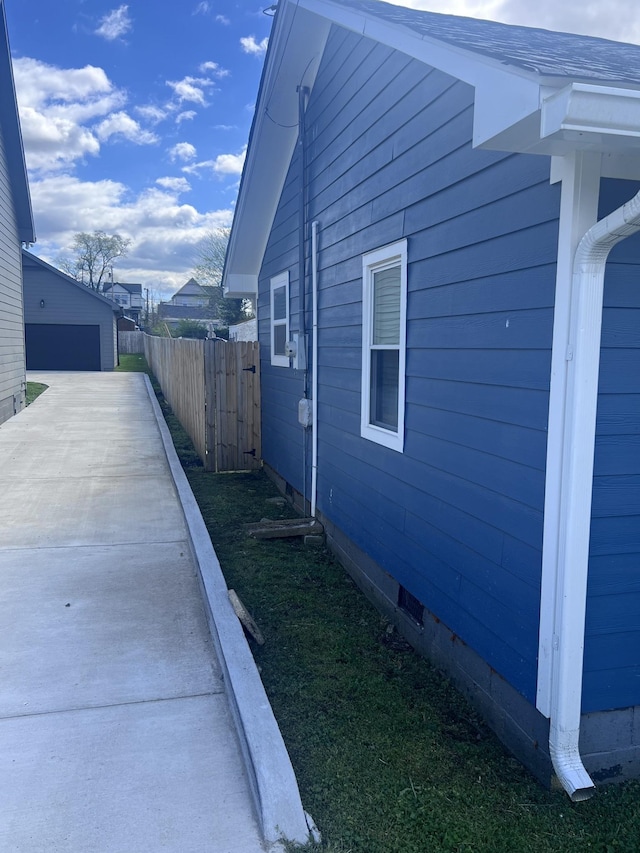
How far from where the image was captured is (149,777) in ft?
8.91

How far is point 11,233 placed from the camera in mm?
13875

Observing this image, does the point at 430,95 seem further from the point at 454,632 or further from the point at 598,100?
the point at 454,632

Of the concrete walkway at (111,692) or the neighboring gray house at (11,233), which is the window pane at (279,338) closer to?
the concrete walkway at (111,692)

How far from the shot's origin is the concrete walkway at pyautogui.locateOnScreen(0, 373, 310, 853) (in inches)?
96.7

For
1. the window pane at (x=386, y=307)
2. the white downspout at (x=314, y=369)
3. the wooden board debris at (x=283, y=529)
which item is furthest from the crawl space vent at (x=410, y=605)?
the white downspout at (x=314, y=369)

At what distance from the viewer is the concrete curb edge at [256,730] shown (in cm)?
243

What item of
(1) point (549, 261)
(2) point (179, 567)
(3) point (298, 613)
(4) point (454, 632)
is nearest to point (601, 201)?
(1) point (549, 261)

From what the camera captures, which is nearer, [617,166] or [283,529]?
[617,166]

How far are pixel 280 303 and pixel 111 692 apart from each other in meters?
5.64

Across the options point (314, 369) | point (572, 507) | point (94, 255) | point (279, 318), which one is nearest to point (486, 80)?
point (572, 507)

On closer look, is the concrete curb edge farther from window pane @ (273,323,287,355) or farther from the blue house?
window pane @ (273,323,287,355)

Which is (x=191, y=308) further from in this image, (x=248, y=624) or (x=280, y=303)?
(x=248, y=624)

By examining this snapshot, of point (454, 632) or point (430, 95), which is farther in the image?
point (430, 95)

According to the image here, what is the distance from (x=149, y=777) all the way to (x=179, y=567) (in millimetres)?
2495
